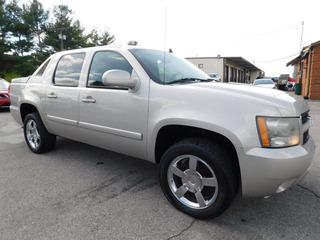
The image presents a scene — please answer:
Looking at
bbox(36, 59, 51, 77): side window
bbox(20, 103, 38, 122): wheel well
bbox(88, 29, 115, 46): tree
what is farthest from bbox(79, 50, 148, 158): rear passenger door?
bbox(88, 29, 115, 46): tree

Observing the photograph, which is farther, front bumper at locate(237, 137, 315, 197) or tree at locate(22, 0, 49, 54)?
tree at locate(22, 0, 49, 54)

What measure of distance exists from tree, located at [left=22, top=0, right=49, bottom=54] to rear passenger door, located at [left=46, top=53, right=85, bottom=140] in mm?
29447

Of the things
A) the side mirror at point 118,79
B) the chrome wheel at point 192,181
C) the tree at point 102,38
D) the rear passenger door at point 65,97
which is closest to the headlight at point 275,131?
the chrome wheel at point 192,181

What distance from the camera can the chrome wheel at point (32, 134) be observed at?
405cm

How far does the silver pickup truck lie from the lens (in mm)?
1880

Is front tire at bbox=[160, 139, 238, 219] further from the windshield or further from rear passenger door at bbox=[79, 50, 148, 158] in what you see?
the windshield

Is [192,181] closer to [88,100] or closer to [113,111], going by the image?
[113,111]

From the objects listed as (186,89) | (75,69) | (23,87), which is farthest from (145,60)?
(23,87)

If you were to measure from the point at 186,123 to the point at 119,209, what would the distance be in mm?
1126

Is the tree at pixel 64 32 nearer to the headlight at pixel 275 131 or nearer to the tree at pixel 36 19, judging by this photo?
the tree at pixel 36 19

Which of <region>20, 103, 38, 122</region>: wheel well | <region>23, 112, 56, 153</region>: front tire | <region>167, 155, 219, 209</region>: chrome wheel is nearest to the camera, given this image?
<region>167, 155, 219, 209</region>: chrome wheel

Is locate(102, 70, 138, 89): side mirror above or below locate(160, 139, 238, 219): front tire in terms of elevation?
above

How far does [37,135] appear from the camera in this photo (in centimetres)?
405

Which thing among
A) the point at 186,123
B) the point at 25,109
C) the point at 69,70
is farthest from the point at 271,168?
the point at 25,109
